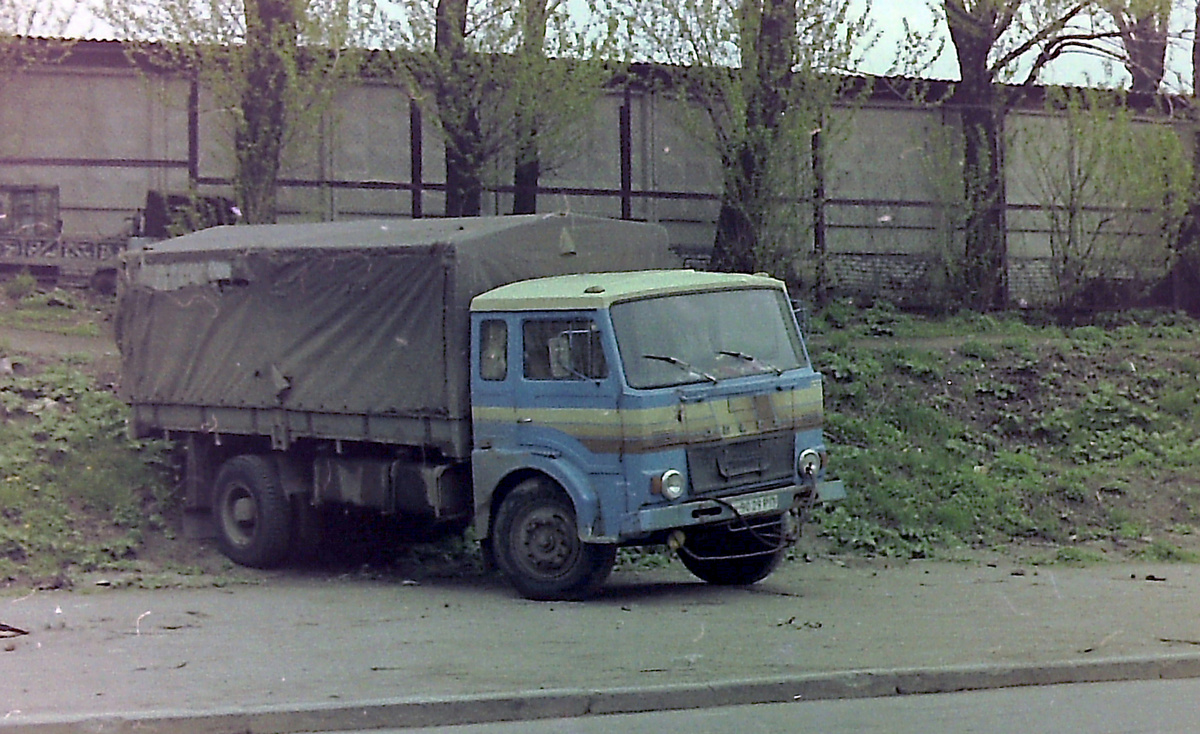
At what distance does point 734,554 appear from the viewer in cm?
1273

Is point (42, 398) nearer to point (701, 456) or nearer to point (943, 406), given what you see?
point (701, 456)

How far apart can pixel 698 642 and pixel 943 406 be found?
1046 centimetres

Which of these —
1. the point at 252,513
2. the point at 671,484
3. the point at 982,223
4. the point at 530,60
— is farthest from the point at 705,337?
the point at 982,223

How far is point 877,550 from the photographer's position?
15.1m

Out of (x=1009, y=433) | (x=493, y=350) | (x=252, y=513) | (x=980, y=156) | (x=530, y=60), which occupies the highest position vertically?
(x=530, y=60)

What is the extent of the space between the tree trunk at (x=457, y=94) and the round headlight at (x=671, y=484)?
13.4 metres

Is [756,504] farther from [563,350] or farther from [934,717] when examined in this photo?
[934,717]

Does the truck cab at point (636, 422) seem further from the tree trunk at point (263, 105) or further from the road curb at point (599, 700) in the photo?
the tree trunk at point (263, 105)

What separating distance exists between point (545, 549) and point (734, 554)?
1.75m

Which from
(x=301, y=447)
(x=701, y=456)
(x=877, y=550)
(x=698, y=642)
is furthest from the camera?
(x=877, y=550)

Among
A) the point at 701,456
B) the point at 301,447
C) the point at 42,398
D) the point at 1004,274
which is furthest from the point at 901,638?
the point at 1004,274

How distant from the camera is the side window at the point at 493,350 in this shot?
12195 mm

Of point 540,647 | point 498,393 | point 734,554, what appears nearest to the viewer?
point 540,647

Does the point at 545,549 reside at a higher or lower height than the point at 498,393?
lower
